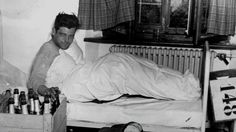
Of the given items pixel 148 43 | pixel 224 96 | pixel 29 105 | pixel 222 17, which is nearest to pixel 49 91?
pixel 29 105

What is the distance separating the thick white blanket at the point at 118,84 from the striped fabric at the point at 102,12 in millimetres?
1205

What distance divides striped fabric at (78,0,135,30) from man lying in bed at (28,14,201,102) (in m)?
1.05

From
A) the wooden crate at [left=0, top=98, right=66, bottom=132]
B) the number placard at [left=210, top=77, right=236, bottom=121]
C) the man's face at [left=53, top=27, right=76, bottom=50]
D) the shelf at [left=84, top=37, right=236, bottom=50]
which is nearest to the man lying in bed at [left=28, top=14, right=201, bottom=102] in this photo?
the man's face at [left=53, top=27, right=76, bottom=50]

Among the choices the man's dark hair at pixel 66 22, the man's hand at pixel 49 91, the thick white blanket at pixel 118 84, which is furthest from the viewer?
the man's dark hair at pixel 66 22

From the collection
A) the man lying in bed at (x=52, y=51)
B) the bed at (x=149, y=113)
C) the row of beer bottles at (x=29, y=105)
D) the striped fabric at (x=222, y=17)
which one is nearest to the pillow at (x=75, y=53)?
the man lying in bed at (x=52, y=51)

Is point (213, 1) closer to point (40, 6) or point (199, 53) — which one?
point (199, 53)

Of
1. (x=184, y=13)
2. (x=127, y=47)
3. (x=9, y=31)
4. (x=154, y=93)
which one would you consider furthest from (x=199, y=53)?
(x=9, y=31)

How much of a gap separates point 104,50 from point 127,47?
0.90ft

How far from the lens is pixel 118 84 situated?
89.8 inches

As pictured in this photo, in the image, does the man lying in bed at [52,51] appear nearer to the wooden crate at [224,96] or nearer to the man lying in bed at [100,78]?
the man lying in bed at [100,78]

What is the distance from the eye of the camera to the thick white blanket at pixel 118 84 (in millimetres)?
2260

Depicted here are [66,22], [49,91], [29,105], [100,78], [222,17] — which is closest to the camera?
[29,105]

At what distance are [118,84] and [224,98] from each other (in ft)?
2.39

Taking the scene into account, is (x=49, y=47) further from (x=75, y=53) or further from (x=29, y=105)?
(x=29, y=105)
